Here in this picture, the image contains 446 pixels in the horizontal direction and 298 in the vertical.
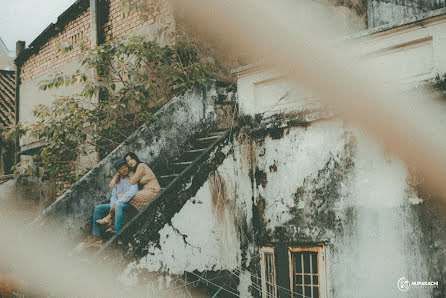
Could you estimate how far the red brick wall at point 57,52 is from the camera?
38.3 ft

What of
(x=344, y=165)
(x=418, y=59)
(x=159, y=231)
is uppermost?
(x=418, y=59)

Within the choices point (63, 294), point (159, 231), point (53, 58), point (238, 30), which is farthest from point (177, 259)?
point (53, 58)

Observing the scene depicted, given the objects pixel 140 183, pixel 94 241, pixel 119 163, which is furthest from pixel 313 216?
pixel 94 241

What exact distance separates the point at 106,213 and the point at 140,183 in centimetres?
82

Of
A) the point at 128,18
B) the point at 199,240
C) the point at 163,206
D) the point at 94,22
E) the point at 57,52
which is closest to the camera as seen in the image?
the point at 163,206

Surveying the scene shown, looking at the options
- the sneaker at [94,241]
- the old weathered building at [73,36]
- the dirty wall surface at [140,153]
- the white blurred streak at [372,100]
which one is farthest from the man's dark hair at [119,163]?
the old weathered building at [73,36]

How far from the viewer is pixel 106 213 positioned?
7152mm

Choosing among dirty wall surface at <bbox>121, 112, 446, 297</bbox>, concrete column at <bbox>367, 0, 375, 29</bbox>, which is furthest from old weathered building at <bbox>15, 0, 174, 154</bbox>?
concrete column at <bbox>367, 0, 375, 29</bbox>

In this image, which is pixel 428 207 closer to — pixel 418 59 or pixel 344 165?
pixel 344 165

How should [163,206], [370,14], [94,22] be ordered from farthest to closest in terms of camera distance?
[370,14], [94,22], [163,206]

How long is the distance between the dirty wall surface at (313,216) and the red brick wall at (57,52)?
6.29 m

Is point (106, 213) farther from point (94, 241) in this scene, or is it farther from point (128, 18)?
point (128, 18)

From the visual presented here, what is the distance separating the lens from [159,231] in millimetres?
6188

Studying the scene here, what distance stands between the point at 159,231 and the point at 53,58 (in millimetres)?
8466
